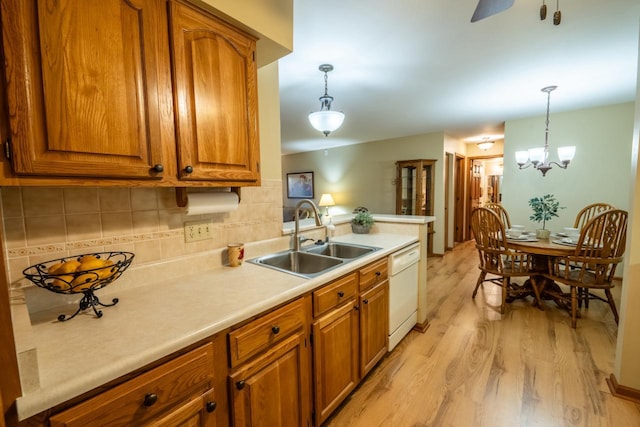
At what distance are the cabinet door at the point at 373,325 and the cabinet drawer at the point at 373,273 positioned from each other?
0.13 feet

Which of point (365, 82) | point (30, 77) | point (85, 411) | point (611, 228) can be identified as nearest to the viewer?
point (85, 411)

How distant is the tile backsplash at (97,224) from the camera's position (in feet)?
3.17

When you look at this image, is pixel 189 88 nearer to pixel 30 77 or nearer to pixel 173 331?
pixel 30 77

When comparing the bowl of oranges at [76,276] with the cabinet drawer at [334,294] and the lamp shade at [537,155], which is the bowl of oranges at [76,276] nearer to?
the cabinet drawer at [334,294]

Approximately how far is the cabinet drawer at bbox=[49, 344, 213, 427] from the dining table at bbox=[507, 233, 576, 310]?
9.94 feet

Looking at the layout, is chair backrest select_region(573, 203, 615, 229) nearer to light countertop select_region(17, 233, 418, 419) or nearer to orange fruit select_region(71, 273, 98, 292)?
light countertop select_region(17, 233, 418, 419)

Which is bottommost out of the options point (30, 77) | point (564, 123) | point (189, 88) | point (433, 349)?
point (433, 349)

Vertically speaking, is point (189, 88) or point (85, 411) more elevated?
point (189, 88)

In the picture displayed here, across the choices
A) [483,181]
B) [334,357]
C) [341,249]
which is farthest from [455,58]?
[483,181]

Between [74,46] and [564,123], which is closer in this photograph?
[74,46]

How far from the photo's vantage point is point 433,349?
7.20 ft

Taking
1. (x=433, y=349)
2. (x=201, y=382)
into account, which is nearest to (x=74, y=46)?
(x=201, y=382)

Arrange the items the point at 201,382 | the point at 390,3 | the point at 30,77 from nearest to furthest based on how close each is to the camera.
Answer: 1. the point at 30,77
2. the point at 201,382
3. the point at 390,3

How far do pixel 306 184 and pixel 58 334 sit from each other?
21.5ft
